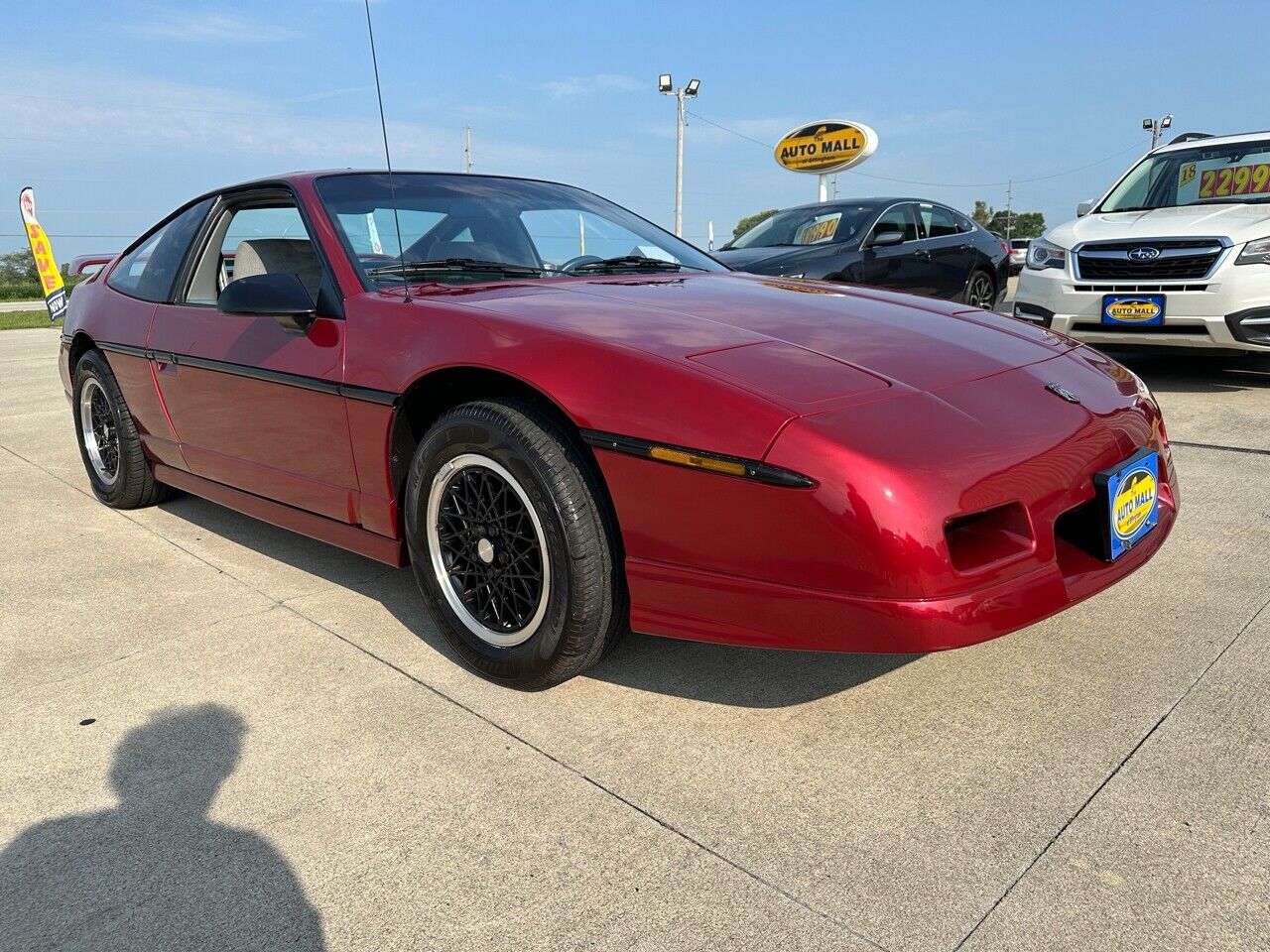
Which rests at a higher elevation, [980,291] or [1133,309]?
[1133,309]

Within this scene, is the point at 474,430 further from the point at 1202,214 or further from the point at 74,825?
the point at 1202,214

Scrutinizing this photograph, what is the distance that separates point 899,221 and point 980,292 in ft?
4.99

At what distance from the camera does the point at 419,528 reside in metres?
2.48

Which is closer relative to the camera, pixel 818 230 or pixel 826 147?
pixel 818 230

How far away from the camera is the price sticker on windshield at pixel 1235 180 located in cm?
614

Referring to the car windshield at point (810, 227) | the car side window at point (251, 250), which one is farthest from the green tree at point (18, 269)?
the car side window at point (251, 250)

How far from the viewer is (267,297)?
2619mm

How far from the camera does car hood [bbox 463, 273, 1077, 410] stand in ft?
6.64

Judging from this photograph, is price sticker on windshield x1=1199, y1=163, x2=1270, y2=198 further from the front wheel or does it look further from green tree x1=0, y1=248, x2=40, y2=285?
green tree x1=0, y1=248, x2=40, y2=285

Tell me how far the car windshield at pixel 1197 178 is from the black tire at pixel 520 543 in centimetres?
592

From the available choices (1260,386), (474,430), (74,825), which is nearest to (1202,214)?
(1260,386)

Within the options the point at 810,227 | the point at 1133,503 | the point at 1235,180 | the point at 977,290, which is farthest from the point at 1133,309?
the point at 1133,503

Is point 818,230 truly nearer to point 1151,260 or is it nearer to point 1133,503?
point 1151,260

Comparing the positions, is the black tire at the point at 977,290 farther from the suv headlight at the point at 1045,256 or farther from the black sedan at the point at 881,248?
the suv headlight at the point at 1045,256
